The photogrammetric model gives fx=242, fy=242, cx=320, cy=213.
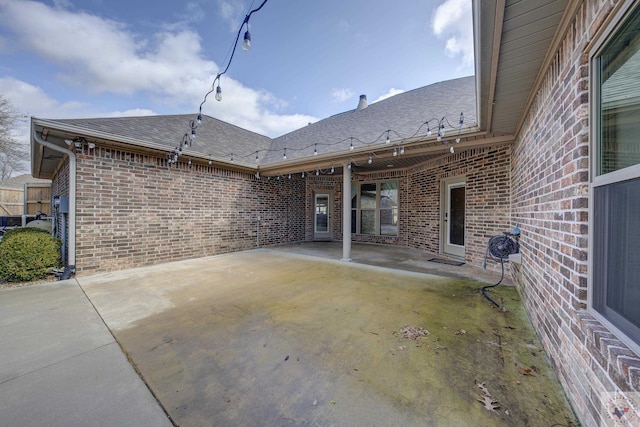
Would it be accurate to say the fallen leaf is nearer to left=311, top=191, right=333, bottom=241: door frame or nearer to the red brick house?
the red brick house

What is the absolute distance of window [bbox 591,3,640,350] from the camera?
47.6 inches

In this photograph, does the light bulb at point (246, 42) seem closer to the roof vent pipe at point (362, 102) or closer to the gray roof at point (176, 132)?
the gray roof at point (176, 132)

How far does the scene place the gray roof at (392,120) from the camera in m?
5.31

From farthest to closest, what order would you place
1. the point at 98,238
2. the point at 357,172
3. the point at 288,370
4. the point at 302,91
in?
1. the point at 357,172
2. the point at 302,91
3. the point at 98,238
4. the point at 288,370

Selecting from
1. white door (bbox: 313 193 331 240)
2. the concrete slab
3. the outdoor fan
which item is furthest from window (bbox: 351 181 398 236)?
the concrete slab

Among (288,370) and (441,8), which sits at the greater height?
(441,8)

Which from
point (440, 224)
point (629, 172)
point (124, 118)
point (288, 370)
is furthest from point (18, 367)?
point (440, 224)

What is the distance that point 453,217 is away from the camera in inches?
250

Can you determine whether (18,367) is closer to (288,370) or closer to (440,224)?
(288,370)

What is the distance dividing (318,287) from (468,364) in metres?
2.39

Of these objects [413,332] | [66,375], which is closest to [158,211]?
[66,375]

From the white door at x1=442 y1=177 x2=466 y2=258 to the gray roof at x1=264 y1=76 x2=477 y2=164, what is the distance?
1763 mm

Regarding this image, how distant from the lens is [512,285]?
13.5 ft

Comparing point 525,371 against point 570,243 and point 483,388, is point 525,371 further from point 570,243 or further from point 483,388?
point 570,243
